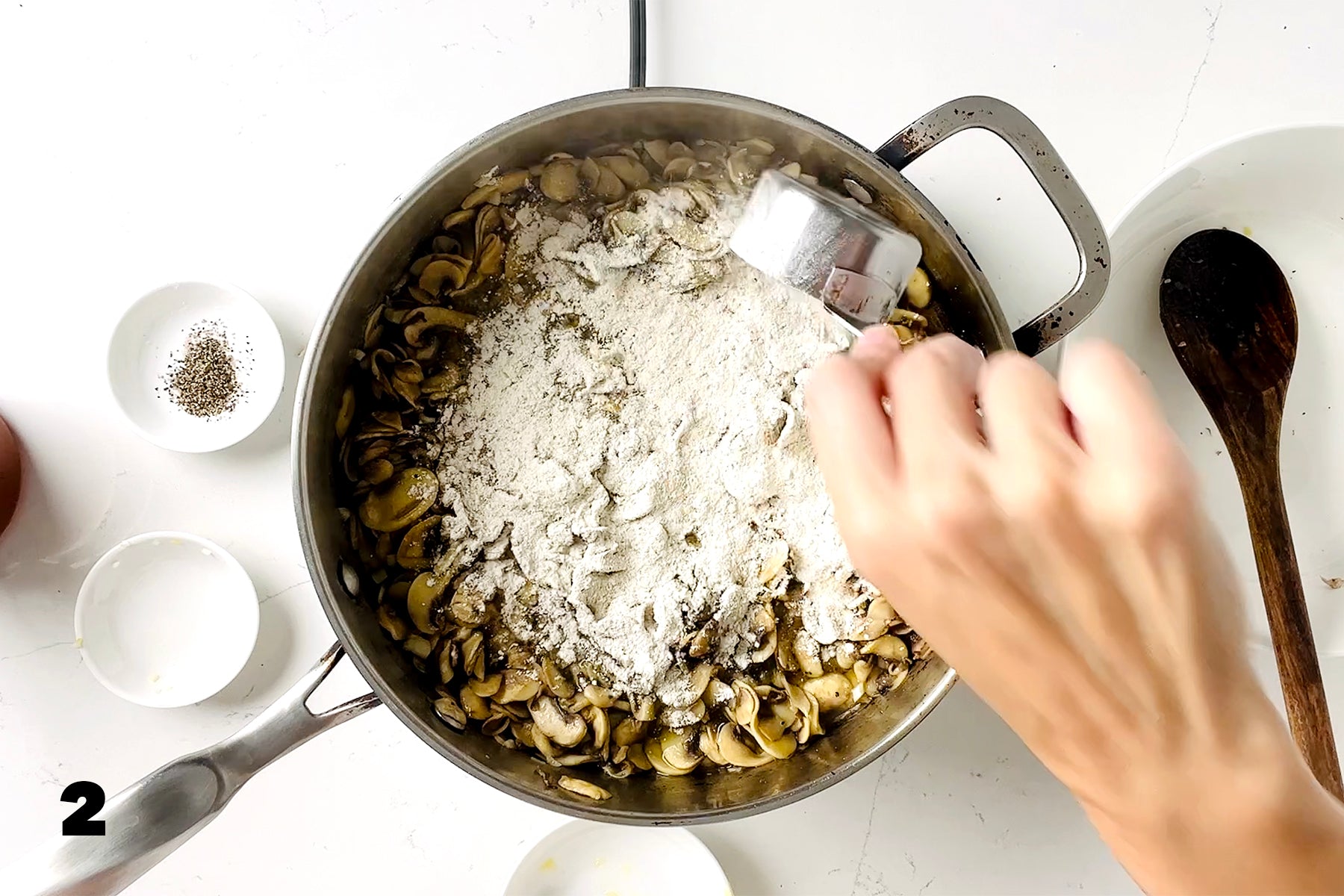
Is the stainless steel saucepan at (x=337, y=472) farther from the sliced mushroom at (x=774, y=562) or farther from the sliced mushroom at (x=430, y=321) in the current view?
the sliced mushroom at (x=774, y=562)

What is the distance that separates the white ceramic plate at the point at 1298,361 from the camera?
0.84m

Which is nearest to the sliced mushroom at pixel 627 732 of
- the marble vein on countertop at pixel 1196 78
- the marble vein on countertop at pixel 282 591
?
the marble vein on countertop at pixel 282 591

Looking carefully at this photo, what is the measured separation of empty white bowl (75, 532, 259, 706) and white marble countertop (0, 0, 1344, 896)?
27mm

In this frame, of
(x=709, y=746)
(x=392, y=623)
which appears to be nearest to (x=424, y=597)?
(x=392, y=623)

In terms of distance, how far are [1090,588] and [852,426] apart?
116 mm

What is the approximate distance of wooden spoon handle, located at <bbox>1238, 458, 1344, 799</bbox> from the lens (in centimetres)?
80

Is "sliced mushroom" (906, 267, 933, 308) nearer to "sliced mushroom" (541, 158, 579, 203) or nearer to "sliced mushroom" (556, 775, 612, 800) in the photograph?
"sliced mushroom" (541, 158, 579, 203)

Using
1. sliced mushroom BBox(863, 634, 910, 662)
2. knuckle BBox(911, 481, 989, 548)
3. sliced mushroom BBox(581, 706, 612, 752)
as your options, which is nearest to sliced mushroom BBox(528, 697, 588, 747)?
sliced mushroom BBox(581, 706, 612, 752)

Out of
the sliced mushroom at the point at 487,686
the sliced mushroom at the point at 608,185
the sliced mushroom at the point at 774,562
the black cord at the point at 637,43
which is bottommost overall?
the sliced mushroom at the point at 487,686

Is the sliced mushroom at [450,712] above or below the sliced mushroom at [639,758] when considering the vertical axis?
above

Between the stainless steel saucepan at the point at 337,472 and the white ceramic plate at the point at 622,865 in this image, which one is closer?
the stainless steel saucepan at the point at 337,472

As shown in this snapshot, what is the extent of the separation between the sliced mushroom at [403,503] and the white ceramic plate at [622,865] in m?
0.34

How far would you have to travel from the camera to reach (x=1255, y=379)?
2.71ft

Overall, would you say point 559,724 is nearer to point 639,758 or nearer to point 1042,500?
point 639,758
